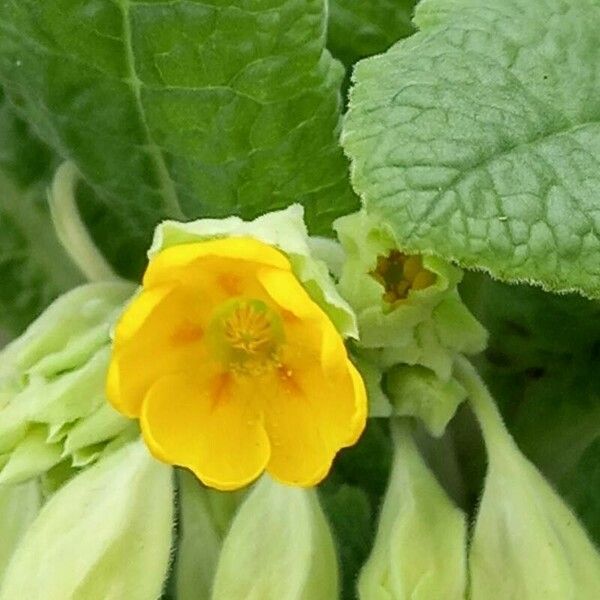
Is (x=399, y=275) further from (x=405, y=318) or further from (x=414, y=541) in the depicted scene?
(x=414, y=541)

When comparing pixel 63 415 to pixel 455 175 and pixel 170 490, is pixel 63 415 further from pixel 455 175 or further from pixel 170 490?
pixel 455 175

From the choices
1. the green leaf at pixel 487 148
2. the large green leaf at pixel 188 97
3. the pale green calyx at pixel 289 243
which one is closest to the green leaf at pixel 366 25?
the large green leaf at pixel 188 97

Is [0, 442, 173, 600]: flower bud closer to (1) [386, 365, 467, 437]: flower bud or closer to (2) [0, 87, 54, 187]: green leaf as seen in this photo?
(1) [386, 365, 467, 437]: flower bud

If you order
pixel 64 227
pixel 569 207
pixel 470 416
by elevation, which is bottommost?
pixel 470 416

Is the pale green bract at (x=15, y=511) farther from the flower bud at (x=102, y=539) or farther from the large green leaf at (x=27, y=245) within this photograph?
the large green leaf at (x=27, y=245)

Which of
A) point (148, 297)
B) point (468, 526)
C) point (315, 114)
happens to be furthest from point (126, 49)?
point (468, 526)

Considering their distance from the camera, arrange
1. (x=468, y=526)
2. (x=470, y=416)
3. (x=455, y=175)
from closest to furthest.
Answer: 1. (x=455, y=175)
2. (x=468, y=526)
3. (x=470, y=416)

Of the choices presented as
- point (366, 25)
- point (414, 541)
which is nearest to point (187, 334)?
point (414, 541)
